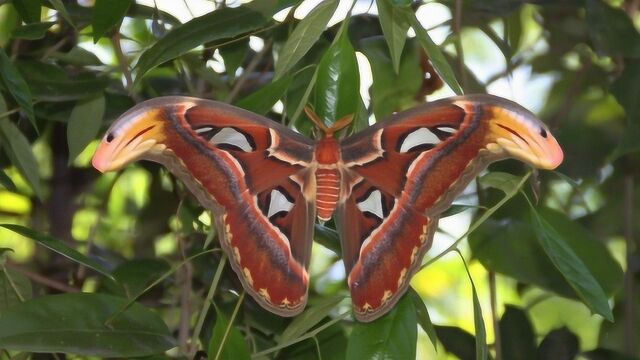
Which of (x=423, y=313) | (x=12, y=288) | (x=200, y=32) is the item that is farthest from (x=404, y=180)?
(x=12, y=288)

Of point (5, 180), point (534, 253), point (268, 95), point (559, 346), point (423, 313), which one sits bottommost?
point (559, 346)

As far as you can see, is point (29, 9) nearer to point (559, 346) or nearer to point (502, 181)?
point (502, 181)

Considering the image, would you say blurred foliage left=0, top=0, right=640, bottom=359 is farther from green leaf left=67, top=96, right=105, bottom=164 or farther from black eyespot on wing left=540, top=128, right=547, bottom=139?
black eyespot on wing left=540, top=128, right=547, bottom=139

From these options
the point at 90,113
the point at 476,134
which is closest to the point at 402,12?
the point at 476,134

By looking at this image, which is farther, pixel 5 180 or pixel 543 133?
Answer: pixel 5 180

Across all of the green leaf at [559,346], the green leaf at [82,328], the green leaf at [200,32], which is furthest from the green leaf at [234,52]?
the green leaf at [559,346]

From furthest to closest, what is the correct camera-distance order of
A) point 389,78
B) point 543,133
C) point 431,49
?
point 389,78 → point 431,49 → point 543,133
